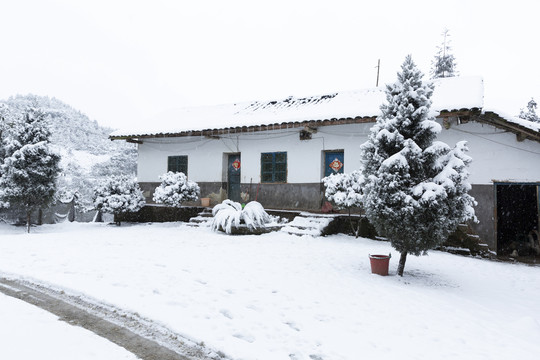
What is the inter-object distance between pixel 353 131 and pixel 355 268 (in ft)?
20.6

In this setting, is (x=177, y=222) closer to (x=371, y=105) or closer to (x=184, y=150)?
(x=184, y=150)

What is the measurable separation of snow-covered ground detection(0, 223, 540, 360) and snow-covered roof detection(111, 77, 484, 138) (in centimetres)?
490

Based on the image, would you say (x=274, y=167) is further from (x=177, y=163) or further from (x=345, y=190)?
(x=177, y=163)

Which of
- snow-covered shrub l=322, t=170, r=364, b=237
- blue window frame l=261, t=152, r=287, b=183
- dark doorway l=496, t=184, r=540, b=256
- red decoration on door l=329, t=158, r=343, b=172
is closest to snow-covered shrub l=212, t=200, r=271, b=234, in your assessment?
snow-covered shrub l=322, t=170, r=364, b=237

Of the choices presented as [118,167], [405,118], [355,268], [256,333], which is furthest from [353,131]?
[118,167]

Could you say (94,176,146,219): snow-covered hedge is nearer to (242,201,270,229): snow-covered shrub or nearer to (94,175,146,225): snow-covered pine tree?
(94,175,146,225): snow-covered pine tree

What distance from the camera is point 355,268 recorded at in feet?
24.0

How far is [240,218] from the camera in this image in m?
10.9

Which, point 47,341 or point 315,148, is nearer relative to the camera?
point 47,341

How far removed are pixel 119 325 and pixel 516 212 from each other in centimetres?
1467

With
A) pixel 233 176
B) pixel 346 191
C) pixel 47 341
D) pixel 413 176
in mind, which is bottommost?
pixel 47 341

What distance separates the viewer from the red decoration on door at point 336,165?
12.5 meters

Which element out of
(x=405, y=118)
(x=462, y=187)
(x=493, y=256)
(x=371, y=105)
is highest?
(x=371, y=105)

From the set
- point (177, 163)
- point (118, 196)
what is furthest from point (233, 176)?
point (118, 196)
